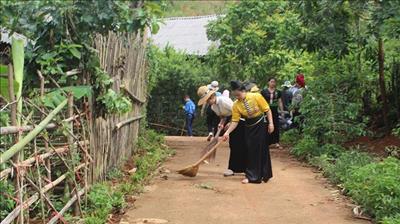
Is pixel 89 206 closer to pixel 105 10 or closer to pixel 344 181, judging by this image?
pixel 105 10

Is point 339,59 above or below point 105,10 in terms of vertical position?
below

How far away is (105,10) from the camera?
19.1 ft

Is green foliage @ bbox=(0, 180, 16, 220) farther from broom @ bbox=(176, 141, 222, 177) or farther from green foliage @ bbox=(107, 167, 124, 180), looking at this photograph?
broom @ bbox=(176, 141, 222, 177)

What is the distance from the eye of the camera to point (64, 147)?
580 cm

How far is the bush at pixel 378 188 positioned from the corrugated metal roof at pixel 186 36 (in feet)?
49.5

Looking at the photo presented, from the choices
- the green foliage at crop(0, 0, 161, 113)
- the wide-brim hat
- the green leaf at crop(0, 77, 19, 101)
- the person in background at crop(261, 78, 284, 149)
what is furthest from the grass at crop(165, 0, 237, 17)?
the green leaf at crop(0, 77, 19, 101)

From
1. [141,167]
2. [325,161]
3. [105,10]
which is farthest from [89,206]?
[325,161]

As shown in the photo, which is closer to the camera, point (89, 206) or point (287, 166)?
point (89, 206)

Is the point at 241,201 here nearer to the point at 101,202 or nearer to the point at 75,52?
the point at 101,202

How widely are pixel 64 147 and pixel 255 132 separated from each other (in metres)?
3.42

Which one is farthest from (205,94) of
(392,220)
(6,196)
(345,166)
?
(6,196)

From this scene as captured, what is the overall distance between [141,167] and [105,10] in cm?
374

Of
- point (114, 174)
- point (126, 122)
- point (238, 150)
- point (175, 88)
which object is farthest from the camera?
point (175, 88)

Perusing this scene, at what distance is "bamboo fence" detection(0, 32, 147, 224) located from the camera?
441 cm
